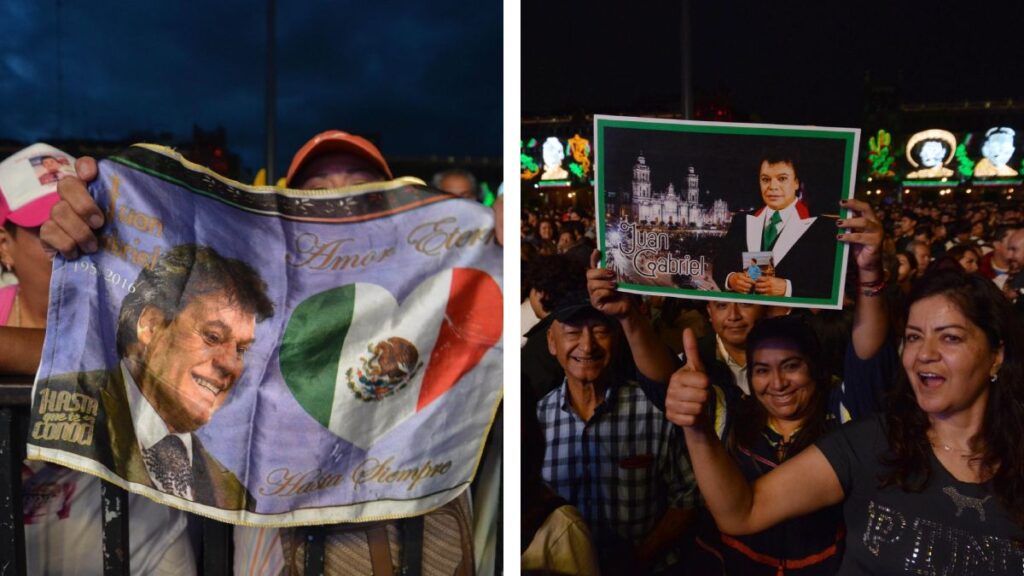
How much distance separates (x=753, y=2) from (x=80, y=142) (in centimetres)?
189

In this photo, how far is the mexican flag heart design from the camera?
7.82ft

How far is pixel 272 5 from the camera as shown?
8.09ft

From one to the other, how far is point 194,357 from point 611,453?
118 centimetres

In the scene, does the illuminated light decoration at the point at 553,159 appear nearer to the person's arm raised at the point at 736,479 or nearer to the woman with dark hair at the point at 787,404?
the woman with dark hair at the point at 787,404

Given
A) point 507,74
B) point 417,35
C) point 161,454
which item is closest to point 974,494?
point 507,74

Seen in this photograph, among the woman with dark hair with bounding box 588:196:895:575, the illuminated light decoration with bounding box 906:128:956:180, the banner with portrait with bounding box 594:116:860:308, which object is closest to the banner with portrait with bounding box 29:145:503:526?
the banner with portrait with bounding box 594:116:860:308

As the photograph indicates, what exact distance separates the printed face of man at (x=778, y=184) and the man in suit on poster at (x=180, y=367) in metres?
1.39

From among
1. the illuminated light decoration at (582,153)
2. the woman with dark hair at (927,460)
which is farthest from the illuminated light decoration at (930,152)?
the illuminated light decoration at (582,153)

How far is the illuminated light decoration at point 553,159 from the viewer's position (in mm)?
2375

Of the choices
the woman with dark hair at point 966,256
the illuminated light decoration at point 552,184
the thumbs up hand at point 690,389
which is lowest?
the thumbs up hand at point 690,389

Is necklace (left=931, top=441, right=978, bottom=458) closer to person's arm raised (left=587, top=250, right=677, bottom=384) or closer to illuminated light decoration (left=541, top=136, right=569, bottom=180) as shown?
person's arm raised (left=587, top=250, right=677, bottom=384)

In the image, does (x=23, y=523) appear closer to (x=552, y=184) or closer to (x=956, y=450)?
(x=552, y=184)

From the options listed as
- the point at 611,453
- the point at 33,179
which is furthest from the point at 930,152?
the point at 33,179

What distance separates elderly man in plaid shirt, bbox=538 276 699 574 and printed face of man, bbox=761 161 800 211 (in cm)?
54
